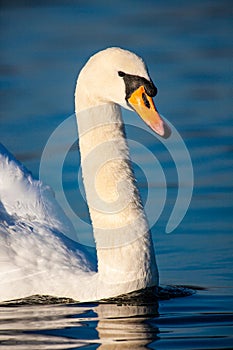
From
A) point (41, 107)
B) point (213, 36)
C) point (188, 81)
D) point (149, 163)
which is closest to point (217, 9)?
point (213, 36)

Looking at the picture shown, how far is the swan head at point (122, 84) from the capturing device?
10.5 metres

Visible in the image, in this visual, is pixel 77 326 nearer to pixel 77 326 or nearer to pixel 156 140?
pixel 77 326

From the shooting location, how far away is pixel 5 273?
11.0m

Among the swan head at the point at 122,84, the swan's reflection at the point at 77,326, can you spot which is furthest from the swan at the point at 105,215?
the swan's reflection at the point at 77,326

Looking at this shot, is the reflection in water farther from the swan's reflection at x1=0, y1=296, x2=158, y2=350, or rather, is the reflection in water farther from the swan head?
the swan head

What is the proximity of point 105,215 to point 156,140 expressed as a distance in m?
5.07

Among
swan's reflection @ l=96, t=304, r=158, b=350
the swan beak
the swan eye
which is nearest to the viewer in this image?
swan's reflection @ l=96, t=304, r=158, b=350

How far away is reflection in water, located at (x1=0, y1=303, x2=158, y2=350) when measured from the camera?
Answer: 9.58 meters

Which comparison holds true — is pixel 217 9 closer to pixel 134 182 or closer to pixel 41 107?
pixel 41 107

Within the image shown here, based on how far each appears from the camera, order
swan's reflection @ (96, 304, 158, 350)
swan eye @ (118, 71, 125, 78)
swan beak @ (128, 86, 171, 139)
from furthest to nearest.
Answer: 1. swan eye @ (118, 71, 125, 78)
2. swan beak @ (128, 86, 171, 139)
3. swan's reflection @ (96, 304, 158, 350)

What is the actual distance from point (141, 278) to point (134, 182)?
76cm

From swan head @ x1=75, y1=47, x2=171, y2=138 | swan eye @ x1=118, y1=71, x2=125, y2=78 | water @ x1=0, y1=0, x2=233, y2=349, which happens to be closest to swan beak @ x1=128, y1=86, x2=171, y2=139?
swan head @ x1=75, y1=47, x2=171, y2=138

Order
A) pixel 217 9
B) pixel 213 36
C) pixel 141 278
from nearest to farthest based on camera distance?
pixel 141 278 < pixel 213 36 < pixel 217 9

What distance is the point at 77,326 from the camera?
1010 centimetres
